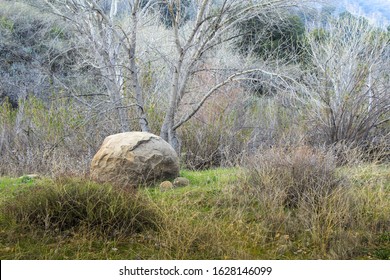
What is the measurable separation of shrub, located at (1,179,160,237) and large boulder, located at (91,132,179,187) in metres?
1.83

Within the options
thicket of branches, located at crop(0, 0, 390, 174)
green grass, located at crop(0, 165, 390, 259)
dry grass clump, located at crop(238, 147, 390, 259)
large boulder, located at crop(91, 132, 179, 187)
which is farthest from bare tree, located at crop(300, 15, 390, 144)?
green grass, located at crop(0, 165, 390, 259)

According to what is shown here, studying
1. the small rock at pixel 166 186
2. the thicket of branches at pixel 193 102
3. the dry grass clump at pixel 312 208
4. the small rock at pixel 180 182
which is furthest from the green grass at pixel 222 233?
the thicket of branches at pixel 193 102

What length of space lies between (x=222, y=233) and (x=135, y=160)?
2885mm

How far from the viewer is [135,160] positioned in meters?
8.18

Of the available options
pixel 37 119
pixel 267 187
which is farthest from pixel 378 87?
pixel 37 119

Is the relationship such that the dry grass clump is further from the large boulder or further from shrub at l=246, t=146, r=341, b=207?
the large boulder


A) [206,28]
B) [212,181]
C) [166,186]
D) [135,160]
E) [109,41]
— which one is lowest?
[212,181]

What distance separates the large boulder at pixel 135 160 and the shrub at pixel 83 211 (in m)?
1.83

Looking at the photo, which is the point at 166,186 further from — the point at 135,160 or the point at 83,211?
the point at 83,211

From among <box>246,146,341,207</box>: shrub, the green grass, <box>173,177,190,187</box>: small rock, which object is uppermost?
<box>246,146,341,207</box>: shrub

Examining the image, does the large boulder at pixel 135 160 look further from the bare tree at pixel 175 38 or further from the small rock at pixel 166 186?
the bare tree at pixel 175 38

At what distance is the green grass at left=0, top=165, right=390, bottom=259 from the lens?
5.45m

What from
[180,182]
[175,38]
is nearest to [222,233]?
[180,182]
